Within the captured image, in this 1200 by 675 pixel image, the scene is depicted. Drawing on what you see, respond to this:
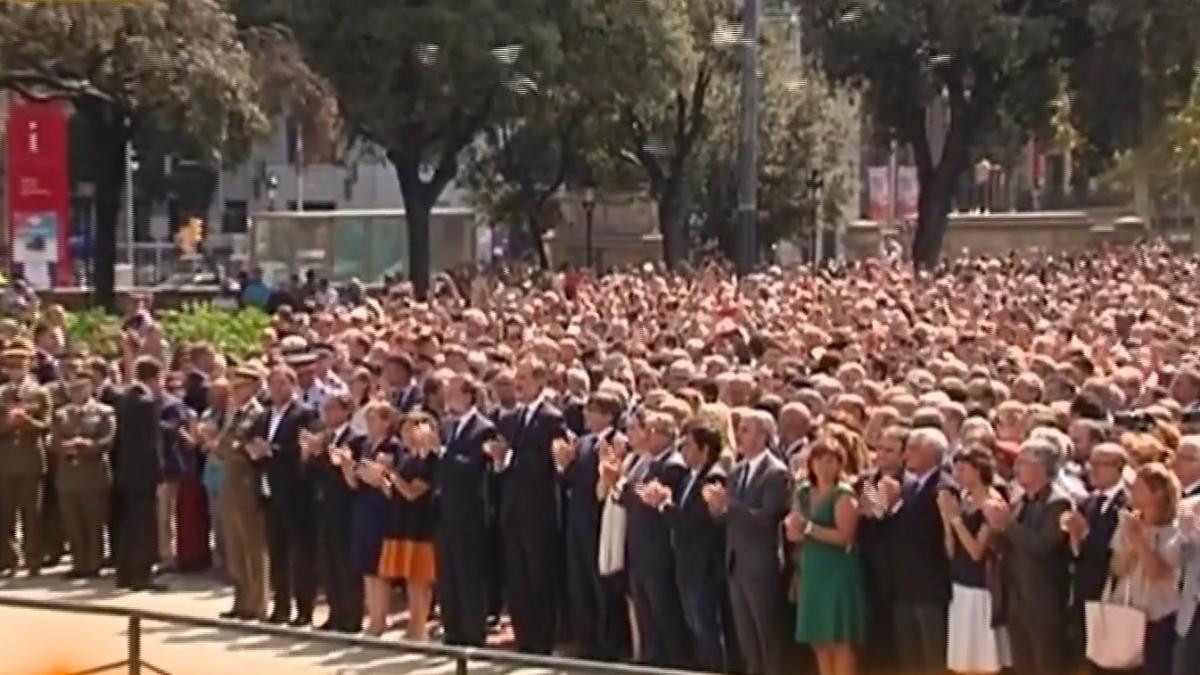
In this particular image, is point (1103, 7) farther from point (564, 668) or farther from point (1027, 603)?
point (564, 668)

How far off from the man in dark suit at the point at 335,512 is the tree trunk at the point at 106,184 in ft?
66.6

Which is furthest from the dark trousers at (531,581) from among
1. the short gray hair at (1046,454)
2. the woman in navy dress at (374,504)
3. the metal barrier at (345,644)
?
the metal barrier at (345,644)

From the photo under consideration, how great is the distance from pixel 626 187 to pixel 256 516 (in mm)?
40890

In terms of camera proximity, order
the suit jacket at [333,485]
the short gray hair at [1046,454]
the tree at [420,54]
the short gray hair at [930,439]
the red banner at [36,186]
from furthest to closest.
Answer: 1. the tree at [420,54]
2. the red banner at [36,186]
3. the suit jacket at [333,485]
4. the short gray hair at [930,439]
5. the short gray hair at [1046,454]

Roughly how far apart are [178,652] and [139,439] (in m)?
8.09

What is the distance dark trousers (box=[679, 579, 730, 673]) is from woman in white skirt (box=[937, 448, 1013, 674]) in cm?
189

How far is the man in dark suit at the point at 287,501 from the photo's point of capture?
655 inches

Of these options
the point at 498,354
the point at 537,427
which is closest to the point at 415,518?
the point at 537,427

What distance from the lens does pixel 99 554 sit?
1923 centimetres

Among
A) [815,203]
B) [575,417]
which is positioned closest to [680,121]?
[815,203]

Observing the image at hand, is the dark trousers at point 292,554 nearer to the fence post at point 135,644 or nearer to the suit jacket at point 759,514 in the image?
the suit jacket at point 759,514

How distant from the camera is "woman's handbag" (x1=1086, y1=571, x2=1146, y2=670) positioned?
1163cm

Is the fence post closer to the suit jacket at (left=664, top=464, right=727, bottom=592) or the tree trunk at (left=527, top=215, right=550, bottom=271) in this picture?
the suit jacket at (left=664, top=464, right=727, bottom=592)

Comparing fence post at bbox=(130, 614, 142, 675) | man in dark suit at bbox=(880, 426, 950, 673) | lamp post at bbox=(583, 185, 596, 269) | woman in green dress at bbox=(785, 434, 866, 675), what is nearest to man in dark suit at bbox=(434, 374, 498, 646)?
woman in green dress at bbox=(785, 434, 866, 675)
